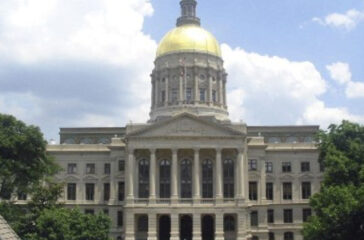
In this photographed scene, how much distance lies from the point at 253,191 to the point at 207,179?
8226 millimetres

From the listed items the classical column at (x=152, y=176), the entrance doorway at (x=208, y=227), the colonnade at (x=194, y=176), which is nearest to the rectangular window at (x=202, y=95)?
the colonnade at (x=194, y=176)

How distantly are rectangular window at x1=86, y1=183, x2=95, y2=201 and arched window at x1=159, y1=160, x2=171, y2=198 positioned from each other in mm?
12638

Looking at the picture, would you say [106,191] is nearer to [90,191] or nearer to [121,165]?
[90,191]

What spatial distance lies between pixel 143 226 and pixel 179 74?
90.1 feet

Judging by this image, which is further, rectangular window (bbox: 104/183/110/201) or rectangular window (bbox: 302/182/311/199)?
Answer: rectangular window (bbox: 104/183/110/201)

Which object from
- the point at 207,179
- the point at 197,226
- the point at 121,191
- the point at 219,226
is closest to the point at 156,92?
the point at 121,191

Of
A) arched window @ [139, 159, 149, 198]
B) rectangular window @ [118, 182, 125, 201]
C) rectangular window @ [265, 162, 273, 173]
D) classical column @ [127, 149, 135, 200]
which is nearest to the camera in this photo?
classical column @ [127, 149, 135, 200]

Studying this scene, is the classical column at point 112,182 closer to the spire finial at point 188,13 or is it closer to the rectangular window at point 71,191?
the rectangular window at point 71,191

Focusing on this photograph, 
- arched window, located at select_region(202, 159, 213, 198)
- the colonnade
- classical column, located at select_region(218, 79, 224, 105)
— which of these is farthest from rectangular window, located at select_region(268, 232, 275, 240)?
classical column, located at select_region(218, 79, 224, 105)

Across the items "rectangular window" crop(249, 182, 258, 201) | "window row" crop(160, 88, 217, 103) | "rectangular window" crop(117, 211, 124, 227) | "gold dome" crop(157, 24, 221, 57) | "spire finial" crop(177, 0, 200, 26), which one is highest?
"spire finial" crop(177, 0, 200, 26)

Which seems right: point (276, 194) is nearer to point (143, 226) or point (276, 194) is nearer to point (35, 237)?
point (143, 226)

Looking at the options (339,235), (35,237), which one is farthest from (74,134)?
(339,235)

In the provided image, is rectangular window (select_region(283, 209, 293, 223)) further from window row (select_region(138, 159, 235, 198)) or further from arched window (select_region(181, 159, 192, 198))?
arched window (select_region(181, 159, 192, 198))

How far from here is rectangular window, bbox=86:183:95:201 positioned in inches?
3583
